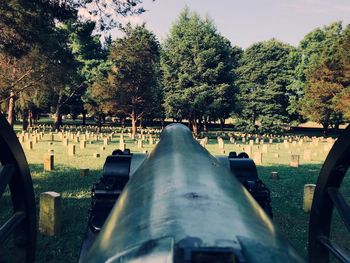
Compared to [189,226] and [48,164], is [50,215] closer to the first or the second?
[189,226]

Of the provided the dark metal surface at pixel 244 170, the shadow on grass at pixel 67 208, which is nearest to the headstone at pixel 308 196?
the dark metal surface at pixel 244 170

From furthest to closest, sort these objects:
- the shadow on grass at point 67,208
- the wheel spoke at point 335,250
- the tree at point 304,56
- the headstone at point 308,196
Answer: the tree at point 304,56 < the headstone at point 308,196 < the shadow on grass at point 67,208 < the wheel spoke at point 335,250

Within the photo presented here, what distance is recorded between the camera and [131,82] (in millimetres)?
38969

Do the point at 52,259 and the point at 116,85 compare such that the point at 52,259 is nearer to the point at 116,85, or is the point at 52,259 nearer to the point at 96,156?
the point at 96,156

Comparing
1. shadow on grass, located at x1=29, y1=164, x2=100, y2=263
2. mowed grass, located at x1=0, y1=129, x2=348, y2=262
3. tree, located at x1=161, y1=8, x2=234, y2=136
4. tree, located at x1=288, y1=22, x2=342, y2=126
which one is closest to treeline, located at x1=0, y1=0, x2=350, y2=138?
tree, located at x1=161, y1=8, x2=234, y2=136

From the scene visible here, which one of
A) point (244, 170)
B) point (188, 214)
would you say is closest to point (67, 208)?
point (244, 170)

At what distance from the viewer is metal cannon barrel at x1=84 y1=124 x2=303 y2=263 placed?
114 centimetres

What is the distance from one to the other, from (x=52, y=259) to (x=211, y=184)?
4114mm

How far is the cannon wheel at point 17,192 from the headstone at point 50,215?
3.14 meters

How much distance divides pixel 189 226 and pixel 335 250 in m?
1.84

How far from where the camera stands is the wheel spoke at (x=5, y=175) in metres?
2.60

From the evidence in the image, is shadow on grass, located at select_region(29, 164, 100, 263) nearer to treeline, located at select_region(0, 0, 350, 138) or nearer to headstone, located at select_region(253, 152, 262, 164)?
headstone, located at select_region(253, 152, 262, 164)

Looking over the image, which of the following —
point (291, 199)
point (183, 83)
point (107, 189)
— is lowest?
point (291, 199)

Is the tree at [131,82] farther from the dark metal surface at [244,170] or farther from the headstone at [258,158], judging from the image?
the dark metal surface at [244,170]
